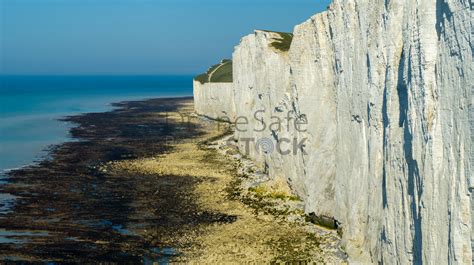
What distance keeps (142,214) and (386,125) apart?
15711mm

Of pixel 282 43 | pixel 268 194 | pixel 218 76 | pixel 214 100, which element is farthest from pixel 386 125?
pixel 218 76

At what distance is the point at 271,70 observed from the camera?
37.1 m

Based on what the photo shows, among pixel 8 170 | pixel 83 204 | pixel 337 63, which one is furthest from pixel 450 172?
pixel 8 170

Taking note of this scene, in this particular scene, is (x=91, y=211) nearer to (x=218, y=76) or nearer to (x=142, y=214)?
(x=142, y=214)

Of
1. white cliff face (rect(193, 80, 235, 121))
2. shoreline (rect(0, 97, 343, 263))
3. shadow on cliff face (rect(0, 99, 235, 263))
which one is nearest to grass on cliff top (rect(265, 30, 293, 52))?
shoreline (rect(0, 97, 343, 263))

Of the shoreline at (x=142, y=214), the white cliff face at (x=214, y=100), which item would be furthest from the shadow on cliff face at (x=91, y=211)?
the white cliff face at (x=214, y=100)

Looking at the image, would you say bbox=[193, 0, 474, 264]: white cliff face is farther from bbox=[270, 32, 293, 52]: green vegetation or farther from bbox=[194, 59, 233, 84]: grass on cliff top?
bbox=[194, 59, 233, 84]: grass on cliff top

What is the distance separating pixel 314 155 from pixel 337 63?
5302 mm

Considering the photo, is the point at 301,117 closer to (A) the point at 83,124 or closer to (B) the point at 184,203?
(B) the point at 184,203

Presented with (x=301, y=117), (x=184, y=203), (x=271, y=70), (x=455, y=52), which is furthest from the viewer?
(x=271, y=70)

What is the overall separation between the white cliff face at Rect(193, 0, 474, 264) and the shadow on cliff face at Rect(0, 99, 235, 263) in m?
7.14

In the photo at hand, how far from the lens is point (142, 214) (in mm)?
29109

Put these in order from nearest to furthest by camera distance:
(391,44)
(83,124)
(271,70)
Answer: (391,44) → (271,70) → (83,124)

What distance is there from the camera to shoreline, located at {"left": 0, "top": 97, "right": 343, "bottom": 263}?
23.1m
